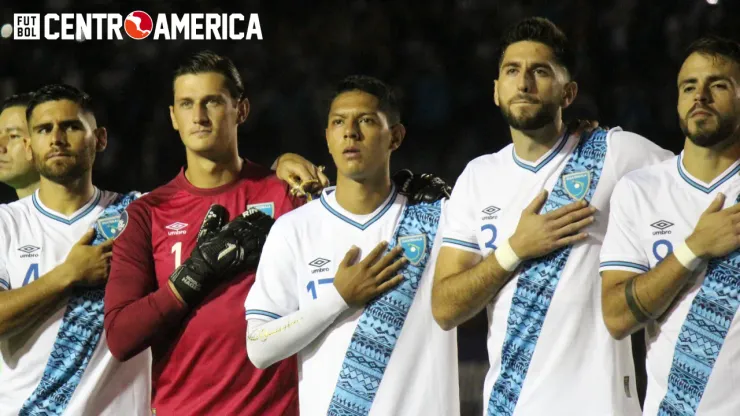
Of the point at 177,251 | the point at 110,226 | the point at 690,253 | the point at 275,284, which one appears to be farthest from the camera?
the point at 110,226

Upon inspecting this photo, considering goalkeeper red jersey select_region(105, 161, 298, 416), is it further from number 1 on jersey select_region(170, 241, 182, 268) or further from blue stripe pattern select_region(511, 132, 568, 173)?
A: blue stripe pattern select_region(511, 132, 568, 173)

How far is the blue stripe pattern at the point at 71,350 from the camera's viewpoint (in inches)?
193

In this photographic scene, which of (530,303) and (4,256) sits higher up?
(4,256)

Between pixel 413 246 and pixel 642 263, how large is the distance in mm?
858

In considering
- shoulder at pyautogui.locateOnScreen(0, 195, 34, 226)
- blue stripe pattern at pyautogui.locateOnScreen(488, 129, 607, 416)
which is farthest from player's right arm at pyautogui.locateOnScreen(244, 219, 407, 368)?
shoulder at pyautogui.locateOnScreen(0, 195, 34, 226)

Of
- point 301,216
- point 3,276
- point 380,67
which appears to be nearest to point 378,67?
point 380,67

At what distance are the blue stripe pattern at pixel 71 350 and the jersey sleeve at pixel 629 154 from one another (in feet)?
7.12

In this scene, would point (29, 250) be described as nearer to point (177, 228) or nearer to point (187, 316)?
point (177, 228)

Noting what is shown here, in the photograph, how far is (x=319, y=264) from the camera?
4316 mm

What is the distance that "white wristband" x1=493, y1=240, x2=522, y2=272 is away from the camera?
3.97 metres

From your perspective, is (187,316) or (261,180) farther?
(261,180)

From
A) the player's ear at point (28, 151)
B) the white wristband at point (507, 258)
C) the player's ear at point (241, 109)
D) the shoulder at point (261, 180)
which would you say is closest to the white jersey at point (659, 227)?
the white wristband at point (507, 258)

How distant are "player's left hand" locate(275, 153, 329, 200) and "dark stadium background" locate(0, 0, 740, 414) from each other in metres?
2.71

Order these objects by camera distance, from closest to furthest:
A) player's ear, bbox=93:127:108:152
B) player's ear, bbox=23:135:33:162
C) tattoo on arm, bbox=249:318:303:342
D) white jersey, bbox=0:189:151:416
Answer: tattoo on arm, bbox=249:318:303:342, white jersey, bbox=0:189:151:416, player's ear, bbox=93:127:108:152, player's ear, bbox=23:135:33:162
